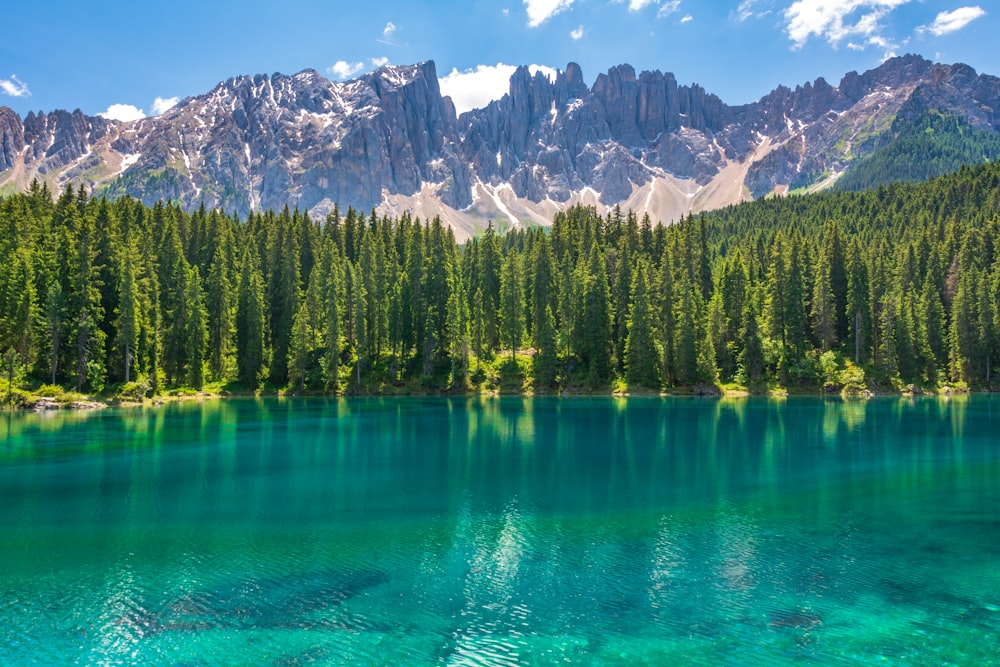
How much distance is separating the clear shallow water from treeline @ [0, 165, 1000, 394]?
4769 centimetres

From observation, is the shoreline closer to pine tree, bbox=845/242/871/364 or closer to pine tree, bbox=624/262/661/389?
pine tree, bbox=624/262/661/389

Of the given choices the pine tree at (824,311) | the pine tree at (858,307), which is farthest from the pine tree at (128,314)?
the pine tree at (858,307)

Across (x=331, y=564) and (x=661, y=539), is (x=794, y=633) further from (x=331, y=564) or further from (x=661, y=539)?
(x=331, y=564)

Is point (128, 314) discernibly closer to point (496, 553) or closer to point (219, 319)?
point (219, 319)

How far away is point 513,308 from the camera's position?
10538cm

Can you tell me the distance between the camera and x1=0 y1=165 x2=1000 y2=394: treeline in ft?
306

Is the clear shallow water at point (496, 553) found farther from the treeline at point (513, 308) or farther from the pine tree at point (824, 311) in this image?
the pine tree at point (824, 311)

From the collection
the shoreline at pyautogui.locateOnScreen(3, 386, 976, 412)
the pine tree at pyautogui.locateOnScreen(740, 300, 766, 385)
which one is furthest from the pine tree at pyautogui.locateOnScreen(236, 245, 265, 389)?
the pine tree at pyautogui.locateOnScreen(740, 300, 766, 385)

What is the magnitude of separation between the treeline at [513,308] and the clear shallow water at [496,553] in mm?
47691

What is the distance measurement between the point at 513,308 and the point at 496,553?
82792mm

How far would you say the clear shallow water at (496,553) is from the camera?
16484mm

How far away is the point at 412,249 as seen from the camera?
356 ft

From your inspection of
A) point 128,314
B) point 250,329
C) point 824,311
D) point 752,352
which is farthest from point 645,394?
point 128,314

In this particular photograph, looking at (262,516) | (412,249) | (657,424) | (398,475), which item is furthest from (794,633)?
(412,249)
